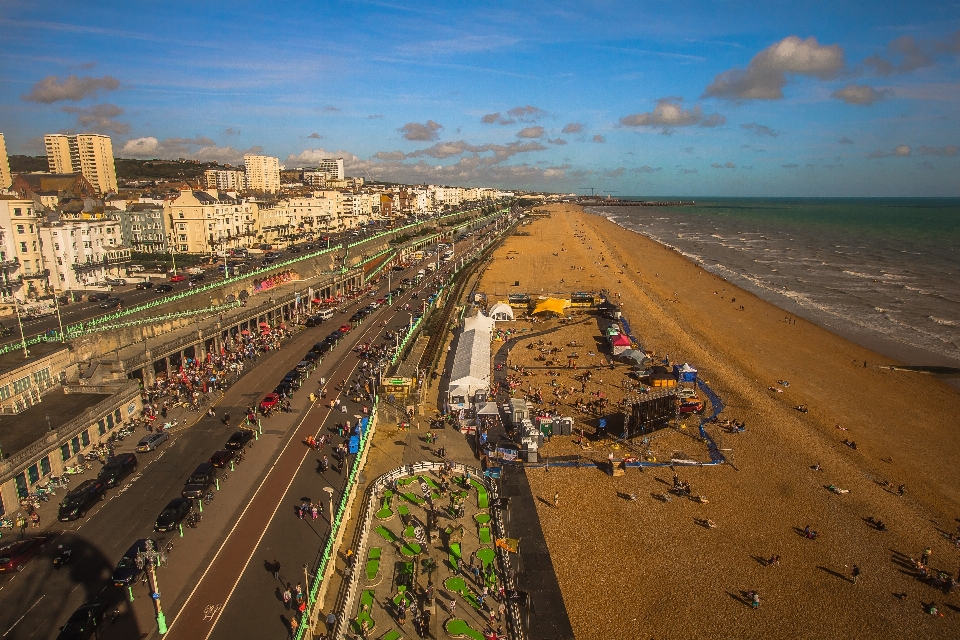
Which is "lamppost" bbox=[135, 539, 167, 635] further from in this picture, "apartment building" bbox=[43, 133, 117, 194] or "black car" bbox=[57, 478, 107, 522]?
"apartment building" bbox=[43, 133, 117, 194]

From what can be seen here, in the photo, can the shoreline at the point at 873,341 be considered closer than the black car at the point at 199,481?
No

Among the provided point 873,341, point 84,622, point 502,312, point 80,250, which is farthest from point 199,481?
point 873,341

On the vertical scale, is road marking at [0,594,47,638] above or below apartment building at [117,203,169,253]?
below

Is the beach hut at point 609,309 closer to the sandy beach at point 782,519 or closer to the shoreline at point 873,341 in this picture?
the sandy beach at point 782,519

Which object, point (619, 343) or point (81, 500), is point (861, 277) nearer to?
point (619, 343)

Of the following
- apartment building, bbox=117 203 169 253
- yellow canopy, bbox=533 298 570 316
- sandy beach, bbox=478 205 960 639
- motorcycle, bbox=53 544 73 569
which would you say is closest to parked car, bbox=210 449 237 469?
motorcycle, bbox=53 544 73 569

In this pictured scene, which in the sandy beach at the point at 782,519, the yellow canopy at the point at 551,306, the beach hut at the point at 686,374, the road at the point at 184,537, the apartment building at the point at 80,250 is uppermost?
the apartment building at the point at 80,250

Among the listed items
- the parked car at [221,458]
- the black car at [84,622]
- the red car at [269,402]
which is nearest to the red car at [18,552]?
the black car at [84,622]
